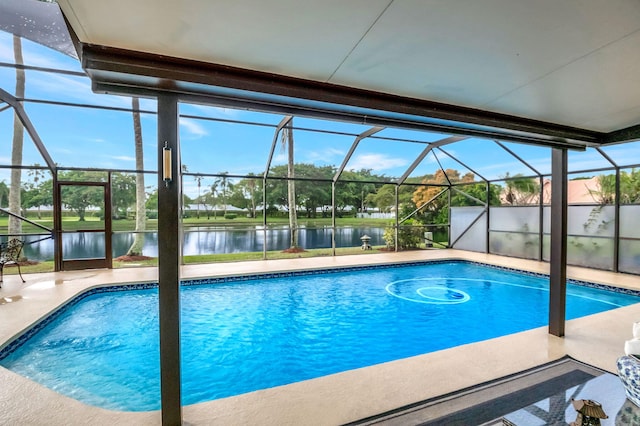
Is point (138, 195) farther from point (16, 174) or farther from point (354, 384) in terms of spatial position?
point (354, 384)

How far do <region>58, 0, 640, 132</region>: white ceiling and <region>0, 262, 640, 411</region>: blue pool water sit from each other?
309 centimetres

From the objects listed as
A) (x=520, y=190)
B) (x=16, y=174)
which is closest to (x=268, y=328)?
(x=16, y=174)

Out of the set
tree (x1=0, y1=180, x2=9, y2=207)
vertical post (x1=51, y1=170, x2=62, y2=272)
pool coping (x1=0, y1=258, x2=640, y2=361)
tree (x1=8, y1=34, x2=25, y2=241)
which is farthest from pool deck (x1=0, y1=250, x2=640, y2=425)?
tree (x1=0, y1=180, x2=9, y2=207)

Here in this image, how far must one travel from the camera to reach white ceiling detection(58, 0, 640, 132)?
4.09 feet

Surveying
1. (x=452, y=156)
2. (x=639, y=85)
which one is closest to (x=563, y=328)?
(x=639, y=85)

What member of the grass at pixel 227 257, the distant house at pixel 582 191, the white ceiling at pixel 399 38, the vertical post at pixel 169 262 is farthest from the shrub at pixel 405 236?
the vertical post at pixel 169 262

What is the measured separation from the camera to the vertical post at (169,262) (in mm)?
1945

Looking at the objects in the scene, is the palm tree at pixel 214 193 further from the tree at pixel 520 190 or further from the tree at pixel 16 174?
the tree at pixel 520 190

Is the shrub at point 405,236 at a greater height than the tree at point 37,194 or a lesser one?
lesser

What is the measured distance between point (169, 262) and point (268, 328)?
9.86 feet

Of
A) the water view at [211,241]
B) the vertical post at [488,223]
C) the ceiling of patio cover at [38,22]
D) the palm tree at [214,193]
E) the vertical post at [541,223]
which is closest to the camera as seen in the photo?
the ceiling of patio cover at [38,22]

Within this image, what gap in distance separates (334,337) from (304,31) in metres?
4.02

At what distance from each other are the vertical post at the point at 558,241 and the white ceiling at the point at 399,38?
4.96ft

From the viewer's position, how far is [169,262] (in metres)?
1.99
